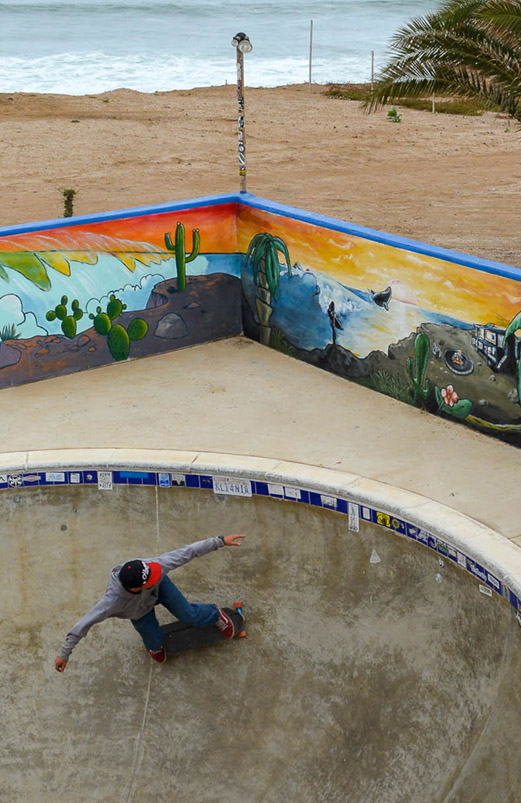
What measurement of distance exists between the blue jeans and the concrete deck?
166 cm

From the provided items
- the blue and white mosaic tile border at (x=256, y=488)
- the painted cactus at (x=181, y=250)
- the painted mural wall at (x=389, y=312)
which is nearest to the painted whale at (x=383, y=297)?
the painted mural wall at (x=389, y=312)

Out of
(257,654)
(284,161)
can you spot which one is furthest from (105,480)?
(284,161)

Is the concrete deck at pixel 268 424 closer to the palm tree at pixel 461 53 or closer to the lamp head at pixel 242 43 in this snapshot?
the lamp head at pixel 242 43

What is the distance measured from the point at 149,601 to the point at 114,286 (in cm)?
441

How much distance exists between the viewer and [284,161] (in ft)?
86.6

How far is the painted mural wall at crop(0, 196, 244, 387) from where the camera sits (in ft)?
33.5

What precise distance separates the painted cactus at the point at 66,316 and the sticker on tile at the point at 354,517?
4.28m

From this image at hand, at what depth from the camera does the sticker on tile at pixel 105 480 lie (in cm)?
861

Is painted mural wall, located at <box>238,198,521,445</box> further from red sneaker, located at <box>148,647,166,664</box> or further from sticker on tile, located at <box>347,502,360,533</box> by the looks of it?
red sneaker, located at <box>148,647,166,664</box>

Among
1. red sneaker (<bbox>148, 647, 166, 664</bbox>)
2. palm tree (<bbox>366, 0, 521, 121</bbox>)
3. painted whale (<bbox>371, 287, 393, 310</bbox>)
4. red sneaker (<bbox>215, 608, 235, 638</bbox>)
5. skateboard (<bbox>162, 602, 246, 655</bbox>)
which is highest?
palm tree (<bbox>366, 0, 521, 121</bbox>)

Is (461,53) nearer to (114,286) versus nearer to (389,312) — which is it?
(389,312)

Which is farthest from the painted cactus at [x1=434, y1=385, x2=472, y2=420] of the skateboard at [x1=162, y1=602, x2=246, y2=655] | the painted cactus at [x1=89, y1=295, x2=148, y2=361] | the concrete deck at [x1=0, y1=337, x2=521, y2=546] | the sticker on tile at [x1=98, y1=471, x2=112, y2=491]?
the painted cactus at [x1=89, y1=295, x2=148, y2=361]

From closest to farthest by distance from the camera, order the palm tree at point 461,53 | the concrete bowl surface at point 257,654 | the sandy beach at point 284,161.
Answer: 1. the concrete bowl surface at point 257,654
2. the palm tree at point 461,53
3. the sandy beach at point 284,161

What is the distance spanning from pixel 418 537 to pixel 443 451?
5.24ft
